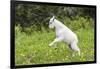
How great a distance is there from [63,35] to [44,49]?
10.6 inches

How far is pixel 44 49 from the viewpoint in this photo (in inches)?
90.0

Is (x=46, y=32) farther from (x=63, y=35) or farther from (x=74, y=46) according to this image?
(x=74, y=46)

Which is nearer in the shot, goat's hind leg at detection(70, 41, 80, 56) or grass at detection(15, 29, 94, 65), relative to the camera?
grass at detection(15, 29, 94, 65)

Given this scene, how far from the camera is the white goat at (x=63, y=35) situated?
232cm

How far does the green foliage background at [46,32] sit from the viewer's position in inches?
86.7

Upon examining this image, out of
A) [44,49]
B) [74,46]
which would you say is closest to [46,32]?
[44,49]

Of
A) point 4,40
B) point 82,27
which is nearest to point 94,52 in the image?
point 82,27

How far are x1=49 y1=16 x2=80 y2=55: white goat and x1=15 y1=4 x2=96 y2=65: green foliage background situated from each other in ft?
0.14

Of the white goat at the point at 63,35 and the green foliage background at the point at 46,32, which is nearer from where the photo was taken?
the green foliage background at the point at 46,32

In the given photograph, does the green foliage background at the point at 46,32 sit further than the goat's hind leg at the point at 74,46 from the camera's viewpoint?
No

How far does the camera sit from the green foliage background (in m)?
2.20

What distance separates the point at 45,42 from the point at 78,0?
0.63 metres

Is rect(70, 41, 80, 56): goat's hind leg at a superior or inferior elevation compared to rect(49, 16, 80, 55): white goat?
inferior

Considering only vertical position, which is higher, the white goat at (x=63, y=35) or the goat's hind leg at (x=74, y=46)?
the white goat at (x=63, y=35)
